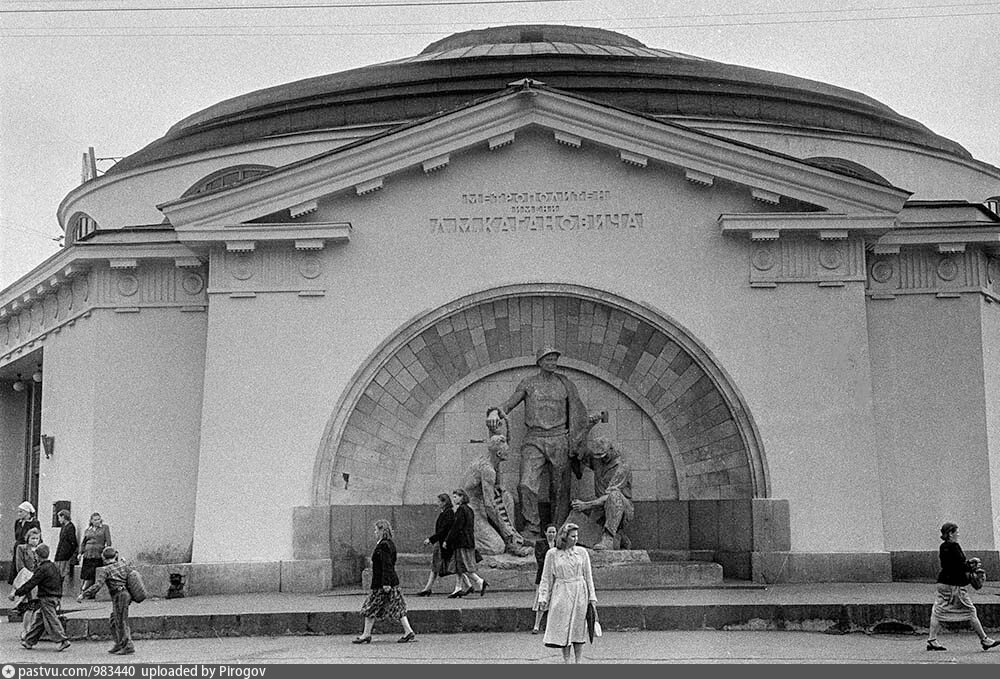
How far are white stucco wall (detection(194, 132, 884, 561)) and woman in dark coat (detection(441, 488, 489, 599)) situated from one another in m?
3.09

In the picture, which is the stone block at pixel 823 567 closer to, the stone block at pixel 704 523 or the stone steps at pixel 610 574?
the stone steps at pixel 610 574

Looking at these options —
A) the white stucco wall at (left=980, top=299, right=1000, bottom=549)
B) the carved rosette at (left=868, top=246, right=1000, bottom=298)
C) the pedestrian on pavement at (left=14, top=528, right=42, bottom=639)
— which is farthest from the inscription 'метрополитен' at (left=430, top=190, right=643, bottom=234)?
the pedestrian on pavement at (left=14, top=528, right=42, bottom=639)

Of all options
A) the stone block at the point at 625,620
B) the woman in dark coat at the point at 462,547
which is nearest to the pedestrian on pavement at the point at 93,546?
the woman in dark coat at the point at 462,547

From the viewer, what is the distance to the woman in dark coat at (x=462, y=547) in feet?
64.4

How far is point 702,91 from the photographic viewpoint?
2766cm

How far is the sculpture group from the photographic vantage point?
70.3 ft

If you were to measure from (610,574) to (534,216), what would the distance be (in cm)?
555

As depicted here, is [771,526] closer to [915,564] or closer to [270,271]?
[915,564]

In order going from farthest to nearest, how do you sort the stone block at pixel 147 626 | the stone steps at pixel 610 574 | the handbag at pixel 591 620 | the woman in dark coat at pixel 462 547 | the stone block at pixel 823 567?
1. the stone block at pixel 823 567
2. the stone steps at pixel 610 574
3. the woman in dark coat at pixel 462 547
4. the stone block at pixel 147 626
5. the handbag at pixel 591 620

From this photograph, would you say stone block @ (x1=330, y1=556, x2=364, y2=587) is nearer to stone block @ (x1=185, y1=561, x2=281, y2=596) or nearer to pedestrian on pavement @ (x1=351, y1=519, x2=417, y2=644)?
stone block @ (x1=185, y1=561, x2=281, y2=596)

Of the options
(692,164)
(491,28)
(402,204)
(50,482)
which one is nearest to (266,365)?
(402,204)

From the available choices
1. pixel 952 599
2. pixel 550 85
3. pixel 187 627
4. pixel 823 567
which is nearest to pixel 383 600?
pixel 187 627

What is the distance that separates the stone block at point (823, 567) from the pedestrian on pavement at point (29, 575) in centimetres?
991

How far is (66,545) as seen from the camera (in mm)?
22531
